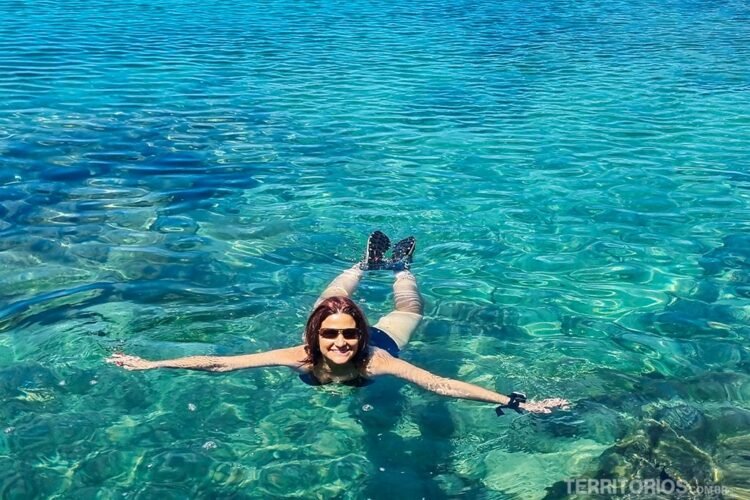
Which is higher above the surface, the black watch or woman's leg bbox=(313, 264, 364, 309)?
the black watch

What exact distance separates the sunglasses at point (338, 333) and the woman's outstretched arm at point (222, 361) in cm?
44

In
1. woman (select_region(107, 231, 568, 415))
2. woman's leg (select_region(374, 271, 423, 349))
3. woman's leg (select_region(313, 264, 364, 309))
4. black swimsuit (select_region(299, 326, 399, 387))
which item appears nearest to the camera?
woman (select_region(107, 231, 568, 415))

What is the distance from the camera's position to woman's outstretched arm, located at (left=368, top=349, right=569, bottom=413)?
562 centimetres

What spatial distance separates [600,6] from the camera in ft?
106

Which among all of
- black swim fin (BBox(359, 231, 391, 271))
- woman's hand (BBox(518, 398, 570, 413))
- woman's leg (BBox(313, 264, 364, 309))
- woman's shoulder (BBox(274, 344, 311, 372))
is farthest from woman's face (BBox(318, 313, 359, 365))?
black swim fin (BBox(359, 231, 391, 271))

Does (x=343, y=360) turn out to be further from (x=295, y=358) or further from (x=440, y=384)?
(x=440, y=384)

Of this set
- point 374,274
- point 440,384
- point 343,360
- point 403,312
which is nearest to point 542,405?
point 440,384

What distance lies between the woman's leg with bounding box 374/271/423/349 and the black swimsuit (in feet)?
0.45

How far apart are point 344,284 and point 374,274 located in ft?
2.06

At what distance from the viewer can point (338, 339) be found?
19.3ft

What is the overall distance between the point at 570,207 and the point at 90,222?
5.99 m

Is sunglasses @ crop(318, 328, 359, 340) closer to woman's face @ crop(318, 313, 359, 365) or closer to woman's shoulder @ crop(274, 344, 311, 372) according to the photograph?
woman's face @ crop(318, 313, 359, 365)

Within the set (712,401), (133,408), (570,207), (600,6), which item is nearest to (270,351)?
(133,408)

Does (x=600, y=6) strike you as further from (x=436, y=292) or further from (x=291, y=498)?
(x=291, y=498)
